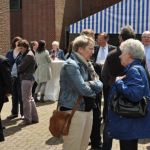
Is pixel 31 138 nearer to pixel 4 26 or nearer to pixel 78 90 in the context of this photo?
pixel 78 90

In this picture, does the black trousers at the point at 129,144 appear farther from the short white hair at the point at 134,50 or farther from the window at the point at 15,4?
the window at the point at 15,4

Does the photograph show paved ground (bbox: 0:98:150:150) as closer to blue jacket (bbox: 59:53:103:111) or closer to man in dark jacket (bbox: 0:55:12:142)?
man in dark jacket (bbox: 0:55:12:142)

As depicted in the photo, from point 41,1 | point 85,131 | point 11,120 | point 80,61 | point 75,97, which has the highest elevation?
point 41,1

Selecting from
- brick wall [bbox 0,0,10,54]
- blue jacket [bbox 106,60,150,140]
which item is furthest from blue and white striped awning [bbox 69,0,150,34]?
blue jacket [bbox 106,60,150,140]

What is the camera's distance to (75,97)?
19.1 feet

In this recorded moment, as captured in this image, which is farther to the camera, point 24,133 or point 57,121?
point 24,133

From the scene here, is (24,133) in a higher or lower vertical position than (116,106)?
lower

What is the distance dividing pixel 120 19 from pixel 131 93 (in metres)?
15.3

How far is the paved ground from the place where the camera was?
320 inches

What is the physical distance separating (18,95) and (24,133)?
1.93 meters

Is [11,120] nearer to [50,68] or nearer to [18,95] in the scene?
[18,95]

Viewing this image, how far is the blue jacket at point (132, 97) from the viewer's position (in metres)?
4.98

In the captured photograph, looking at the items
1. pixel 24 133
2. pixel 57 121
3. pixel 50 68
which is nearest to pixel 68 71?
pixel 57 121

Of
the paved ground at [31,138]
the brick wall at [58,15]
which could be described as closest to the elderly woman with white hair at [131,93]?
the paved ground at [31,138]
